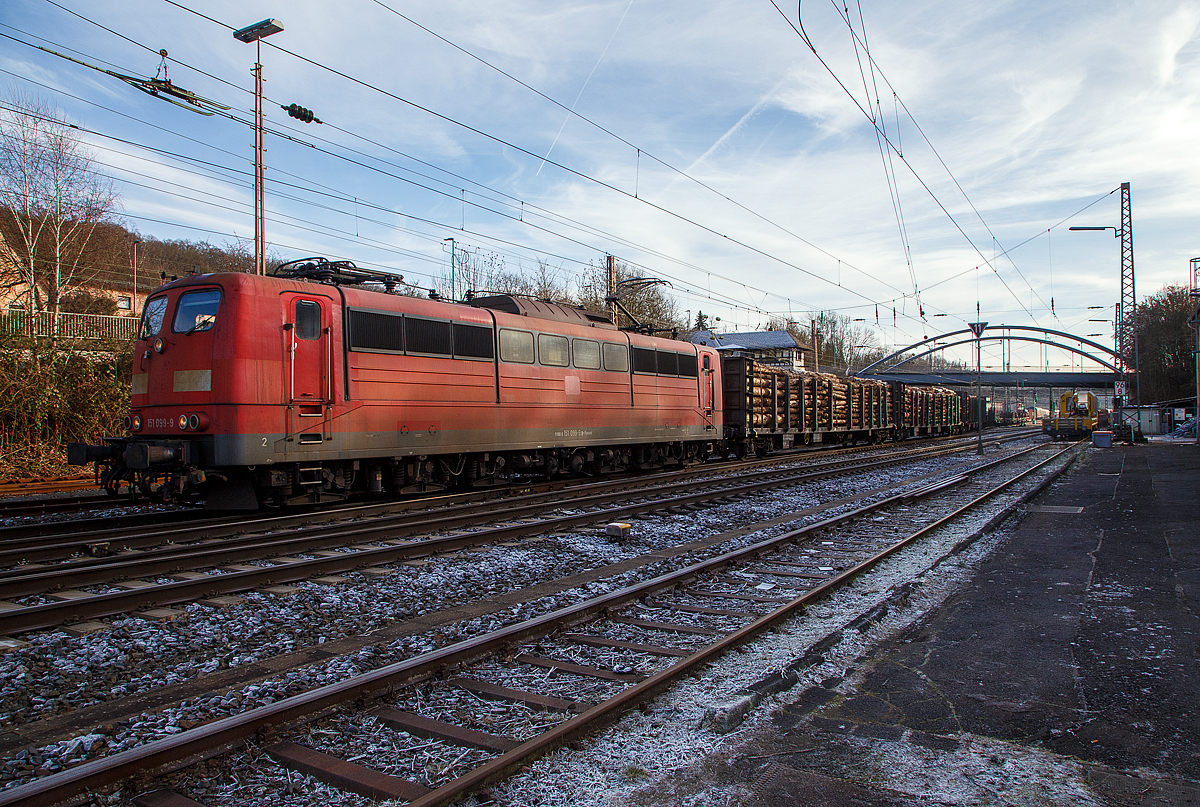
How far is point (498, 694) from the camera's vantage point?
4.15m

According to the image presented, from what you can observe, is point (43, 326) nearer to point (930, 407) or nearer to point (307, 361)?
point (307, 361)

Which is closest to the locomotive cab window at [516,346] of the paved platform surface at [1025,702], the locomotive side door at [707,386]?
the locomotive side door at [707,386]

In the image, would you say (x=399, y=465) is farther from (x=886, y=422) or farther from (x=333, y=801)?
(x=886, y=422)

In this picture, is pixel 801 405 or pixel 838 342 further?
pixel 838 342

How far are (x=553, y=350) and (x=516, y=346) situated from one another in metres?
1.13

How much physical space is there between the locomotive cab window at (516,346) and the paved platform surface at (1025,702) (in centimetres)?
863

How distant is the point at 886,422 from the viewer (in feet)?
120

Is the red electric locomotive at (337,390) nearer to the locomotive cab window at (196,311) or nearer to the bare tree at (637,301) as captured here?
the locomotive cab window at (196,311)

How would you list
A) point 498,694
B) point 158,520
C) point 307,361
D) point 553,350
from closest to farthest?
point 498,694 < point 307,361 < point 158,520 < point 553,350

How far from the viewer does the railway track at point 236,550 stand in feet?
19.5

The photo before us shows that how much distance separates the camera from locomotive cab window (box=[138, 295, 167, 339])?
33.2ft

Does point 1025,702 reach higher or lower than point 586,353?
lower

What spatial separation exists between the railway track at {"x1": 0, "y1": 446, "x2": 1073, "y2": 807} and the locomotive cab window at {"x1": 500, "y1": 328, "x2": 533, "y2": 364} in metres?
6.98

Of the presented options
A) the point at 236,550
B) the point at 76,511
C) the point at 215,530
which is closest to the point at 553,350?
the point at 215,530
